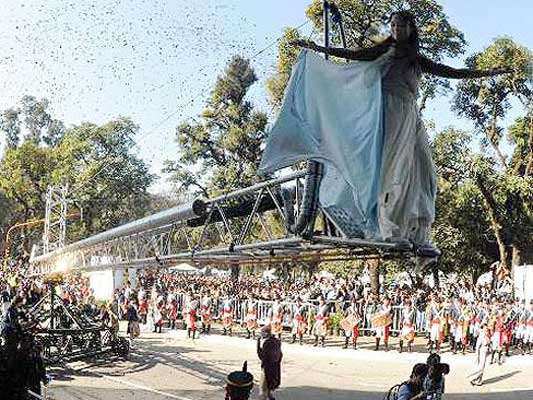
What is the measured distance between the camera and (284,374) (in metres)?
16.1

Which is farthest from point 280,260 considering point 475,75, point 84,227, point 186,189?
point 84,227

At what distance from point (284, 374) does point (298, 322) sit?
5524 millimetres

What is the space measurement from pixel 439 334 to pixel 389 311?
5.31 feet

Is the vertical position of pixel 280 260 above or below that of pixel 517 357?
above

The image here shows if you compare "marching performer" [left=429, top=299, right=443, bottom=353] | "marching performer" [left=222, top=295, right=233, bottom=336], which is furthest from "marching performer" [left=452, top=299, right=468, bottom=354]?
"marching performer" [left=222, top=295, right=233, bottom=336]

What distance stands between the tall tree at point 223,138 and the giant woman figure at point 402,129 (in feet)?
94.7

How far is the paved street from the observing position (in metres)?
13.6

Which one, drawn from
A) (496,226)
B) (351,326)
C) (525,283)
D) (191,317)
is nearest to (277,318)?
(351,326)

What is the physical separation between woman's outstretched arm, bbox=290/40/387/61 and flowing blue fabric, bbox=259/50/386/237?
9 centimetres

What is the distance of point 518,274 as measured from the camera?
23438 millimetres

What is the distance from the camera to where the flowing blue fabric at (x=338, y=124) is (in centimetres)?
493

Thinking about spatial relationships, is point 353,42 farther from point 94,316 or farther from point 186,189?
point 186,189

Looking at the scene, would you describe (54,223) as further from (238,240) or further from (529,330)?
(238,240)

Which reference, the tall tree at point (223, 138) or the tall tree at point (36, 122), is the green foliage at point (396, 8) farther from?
the tall tree at point (36, 122)
